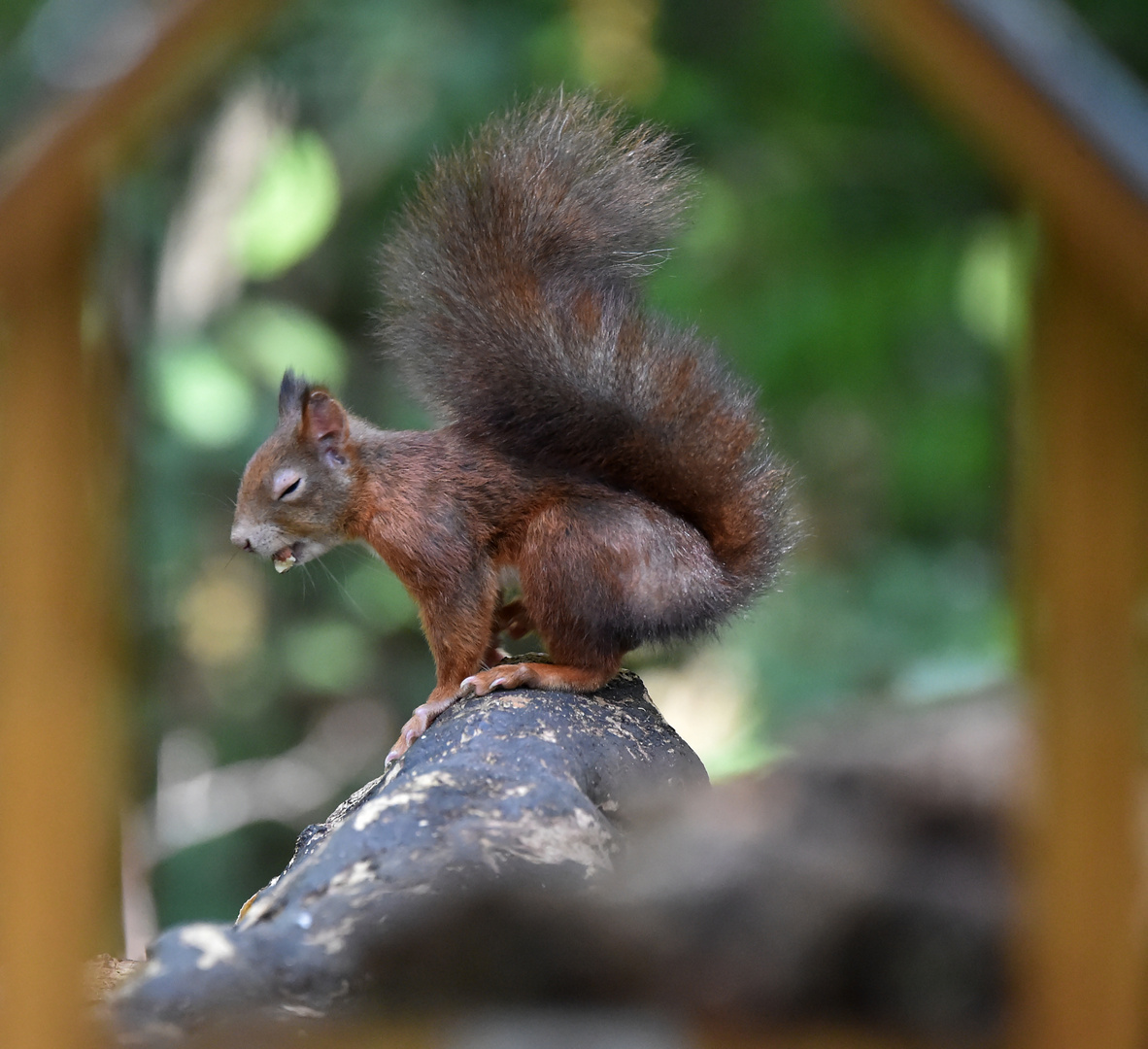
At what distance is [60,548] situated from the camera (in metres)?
0.57

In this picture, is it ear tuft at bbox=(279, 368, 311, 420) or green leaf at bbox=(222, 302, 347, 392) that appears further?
green leaf at bbox=(222, 302, 347, 392)

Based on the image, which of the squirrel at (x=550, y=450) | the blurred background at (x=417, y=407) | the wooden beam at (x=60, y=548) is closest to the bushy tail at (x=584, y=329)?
the squirrel at (x=550, y=450)

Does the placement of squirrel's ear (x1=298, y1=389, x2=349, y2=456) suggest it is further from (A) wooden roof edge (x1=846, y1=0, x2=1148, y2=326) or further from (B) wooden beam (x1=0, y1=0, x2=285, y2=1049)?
(A) wooden roof edge (x1=846, y1=0, x2=1148, y2=326)

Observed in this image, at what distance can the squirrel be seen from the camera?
1511 mm

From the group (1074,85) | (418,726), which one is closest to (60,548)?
(1074,85)

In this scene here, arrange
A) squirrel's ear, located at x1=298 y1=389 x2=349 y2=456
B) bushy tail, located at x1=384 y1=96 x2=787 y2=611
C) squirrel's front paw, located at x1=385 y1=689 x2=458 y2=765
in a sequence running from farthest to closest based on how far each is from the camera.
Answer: squirrel's ear, located at x1=298 y1=389 x2=349 y2=456 → bushy tail, located at x1=384 y1=96 x2=787 y2=611 → squirrel's front paw, located at x1=385 y1=689 x2=458 y2=765

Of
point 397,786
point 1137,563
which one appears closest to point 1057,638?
point 1137,563

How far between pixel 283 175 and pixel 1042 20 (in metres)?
2.46

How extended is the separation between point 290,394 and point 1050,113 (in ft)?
4.53

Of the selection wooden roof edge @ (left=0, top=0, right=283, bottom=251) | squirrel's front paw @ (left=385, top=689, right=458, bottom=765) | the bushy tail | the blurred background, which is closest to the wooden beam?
wooden roof edge @ (left=0, top=0, right=283, bottom=251)

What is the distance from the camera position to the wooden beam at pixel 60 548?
53 centimetres

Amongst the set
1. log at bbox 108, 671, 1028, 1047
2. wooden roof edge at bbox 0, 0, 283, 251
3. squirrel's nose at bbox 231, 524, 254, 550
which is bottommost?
log at bbox 108, 671, 1028, 1047

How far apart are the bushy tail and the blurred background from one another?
0.58m

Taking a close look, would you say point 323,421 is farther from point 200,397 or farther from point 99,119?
point 99,119
